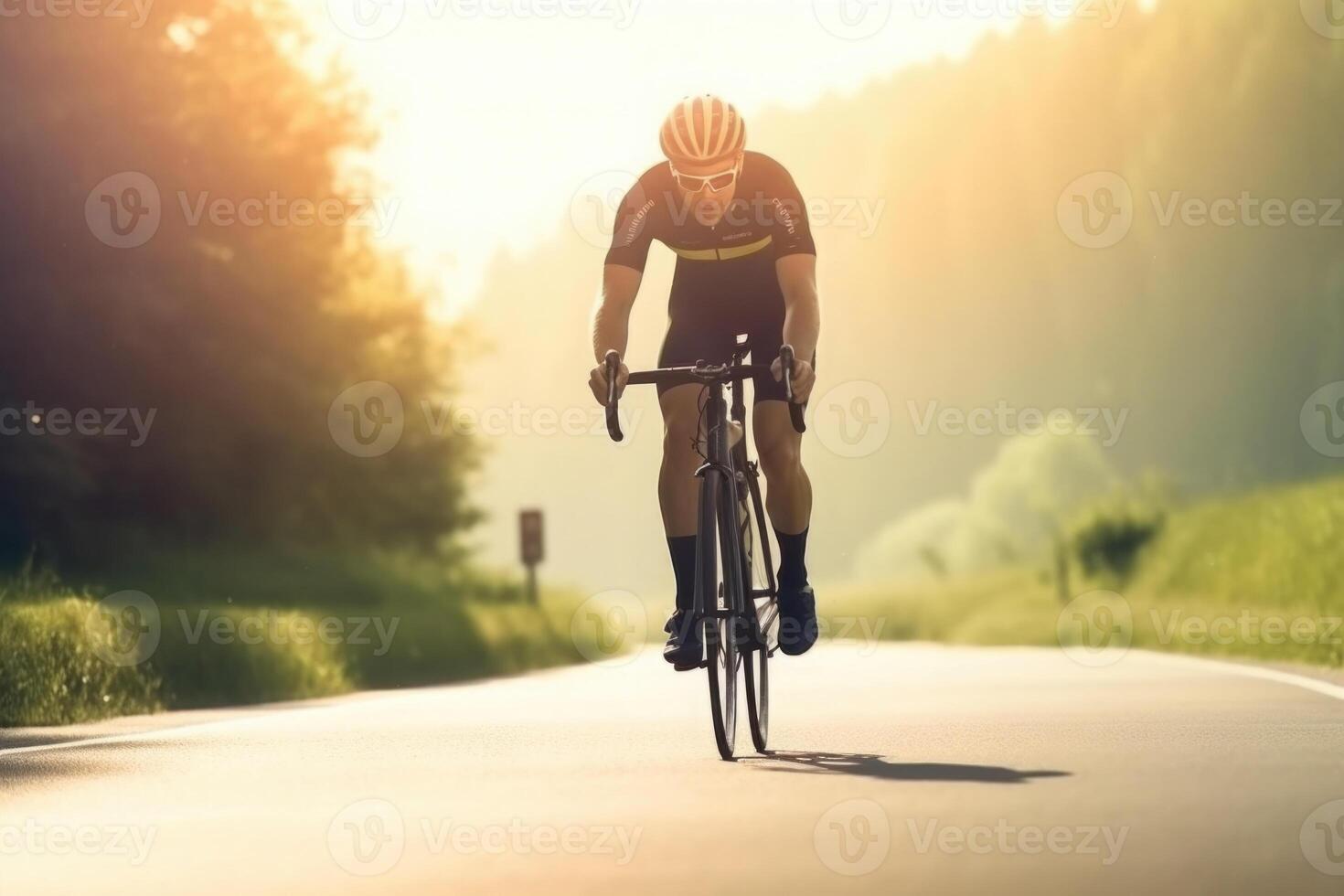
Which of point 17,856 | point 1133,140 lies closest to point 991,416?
point 17,856

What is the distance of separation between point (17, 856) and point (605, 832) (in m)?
1.75

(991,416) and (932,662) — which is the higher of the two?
(991,416)

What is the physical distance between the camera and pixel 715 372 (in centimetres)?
905

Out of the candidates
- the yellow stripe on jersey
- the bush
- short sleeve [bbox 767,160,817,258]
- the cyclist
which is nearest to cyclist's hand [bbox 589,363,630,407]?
the cyclist

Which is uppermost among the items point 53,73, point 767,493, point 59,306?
point 53,73

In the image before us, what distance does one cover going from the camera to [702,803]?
300 inches

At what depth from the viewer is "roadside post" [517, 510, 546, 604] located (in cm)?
4403

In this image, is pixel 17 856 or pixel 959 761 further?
pixel 959 761

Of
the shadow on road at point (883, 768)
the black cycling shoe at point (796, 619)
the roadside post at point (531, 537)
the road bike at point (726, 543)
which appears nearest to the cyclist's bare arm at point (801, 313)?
the road bike at point (726, 543)

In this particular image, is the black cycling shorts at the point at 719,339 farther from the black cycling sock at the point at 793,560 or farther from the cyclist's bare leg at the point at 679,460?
the black cycling sock at the point at 793,560

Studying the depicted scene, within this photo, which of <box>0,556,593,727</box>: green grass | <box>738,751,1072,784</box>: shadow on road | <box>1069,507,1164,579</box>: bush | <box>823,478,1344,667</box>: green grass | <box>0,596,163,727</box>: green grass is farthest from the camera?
<box>1069,507,1164,579</box>: bush

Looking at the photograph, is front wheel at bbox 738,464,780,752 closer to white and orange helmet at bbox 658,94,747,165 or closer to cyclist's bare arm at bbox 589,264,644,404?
cyclist's bare arm at bbox 589,264,644,404

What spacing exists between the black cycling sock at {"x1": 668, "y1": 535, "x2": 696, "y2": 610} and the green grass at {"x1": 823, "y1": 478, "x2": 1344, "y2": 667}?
6291mm

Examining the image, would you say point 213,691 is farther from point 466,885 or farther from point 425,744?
point 466,885
